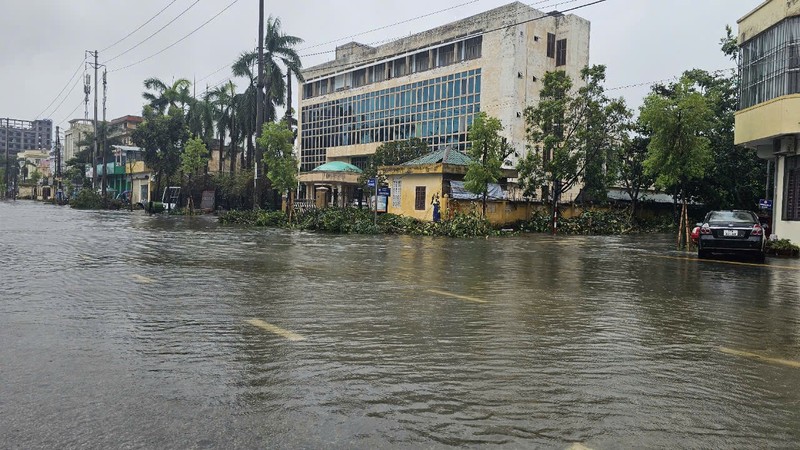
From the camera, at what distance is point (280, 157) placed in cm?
4134

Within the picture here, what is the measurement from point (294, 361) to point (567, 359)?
101 inches

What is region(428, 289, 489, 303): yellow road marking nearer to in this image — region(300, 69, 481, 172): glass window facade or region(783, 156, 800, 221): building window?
region(783, 156, 800, 221): building window

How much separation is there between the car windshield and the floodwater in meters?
7.76

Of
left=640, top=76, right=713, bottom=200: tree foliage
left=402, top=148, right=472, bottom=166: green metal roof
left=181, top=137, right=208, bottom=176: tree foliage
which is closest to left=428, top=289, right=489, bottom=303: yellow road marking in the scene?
left=640, top=76, right=713, bottom=200: tree foliage

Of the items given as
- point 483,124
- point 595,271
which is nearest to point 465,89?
point 483,124

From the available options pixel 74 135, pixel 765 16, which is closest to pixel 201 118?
pixel 765 16

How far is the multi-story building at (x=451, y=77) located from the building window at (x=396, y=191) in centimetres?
1553

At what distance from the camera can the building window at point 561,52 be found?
2259 inches

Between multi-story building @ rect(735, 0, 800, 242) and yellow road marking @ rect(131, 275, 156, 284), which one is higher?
multi-story building @ rect(735, 0, 800, 242)

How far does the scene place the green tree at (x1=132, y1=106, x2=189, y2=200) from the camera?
63031 mm

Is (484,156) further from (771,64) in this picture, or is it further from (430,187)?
(771,64)

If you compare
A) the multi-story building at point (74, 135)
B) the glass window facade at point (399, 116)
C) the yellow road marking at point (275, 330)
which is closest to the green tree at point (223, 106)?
the glass window facade at point (399, 116)

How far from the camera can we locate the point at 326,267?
47.6ft

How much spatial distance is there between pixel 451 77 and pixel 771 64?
37.3m
